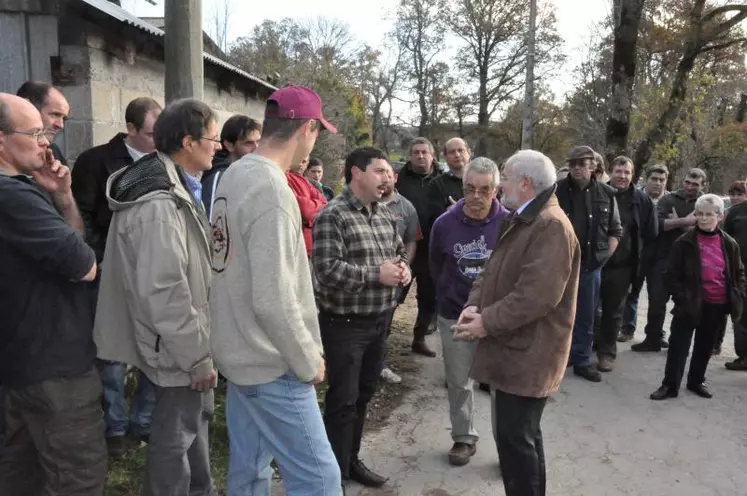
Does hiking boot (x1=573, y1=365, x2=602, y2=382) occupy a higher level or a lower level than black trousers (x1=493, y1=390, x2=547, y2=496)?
lower

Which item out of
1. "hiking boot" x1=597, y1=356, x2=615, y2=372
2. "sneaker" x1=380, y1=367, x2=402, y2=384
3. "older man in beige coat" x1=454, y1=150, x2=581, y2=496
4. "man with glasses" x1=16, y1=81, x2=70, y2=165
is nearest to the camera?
"older man in beige coat" x1=454, y1=150, x2=581, y2=496

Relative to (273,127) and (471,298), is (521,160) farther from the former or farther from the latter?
(273,127)

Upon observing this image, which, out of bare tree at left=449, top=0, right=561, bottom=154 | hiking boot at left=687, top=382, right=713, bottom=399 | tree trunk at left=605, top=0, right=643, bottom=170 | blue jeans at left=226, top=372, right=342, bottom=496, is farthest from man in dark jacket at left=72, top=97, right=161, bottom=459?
bare tree at left=449, top=0, right=561, bottom=154

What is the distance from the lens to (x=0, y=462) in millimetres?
2510

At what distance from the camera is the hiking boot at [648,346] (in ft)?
21.1

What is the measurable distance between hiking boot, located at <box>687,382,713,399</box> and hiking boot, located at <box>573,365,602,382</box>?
76 cm

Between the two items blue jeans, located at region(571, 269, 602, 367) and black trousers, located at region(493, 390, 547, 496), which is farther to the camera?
blue jeans, located at region(571, 269, 602, 367)

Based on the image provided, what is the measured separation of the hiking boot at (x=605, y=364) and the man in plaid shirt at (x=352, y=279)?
3.26 metres

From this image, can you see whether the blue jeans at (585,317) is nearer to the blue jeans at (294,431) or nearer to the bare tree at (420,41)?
A: the blue jeans at (294,431)

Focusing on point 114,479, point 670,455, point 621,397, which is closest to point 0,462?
point 114,479

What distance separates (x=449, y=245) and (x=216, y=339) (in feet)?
7.08

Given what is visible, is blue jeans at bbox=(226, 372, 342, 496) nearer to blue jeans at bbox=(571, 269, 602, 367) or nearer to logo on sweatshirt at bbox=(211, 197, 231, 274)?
logo on sweatshirt at bbox=(211, 197, 231, 274)

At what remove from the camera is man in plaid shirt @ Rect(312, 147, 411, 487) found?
10.4ft

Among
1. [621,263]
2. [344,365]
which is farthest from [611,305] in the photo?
[344,365]
